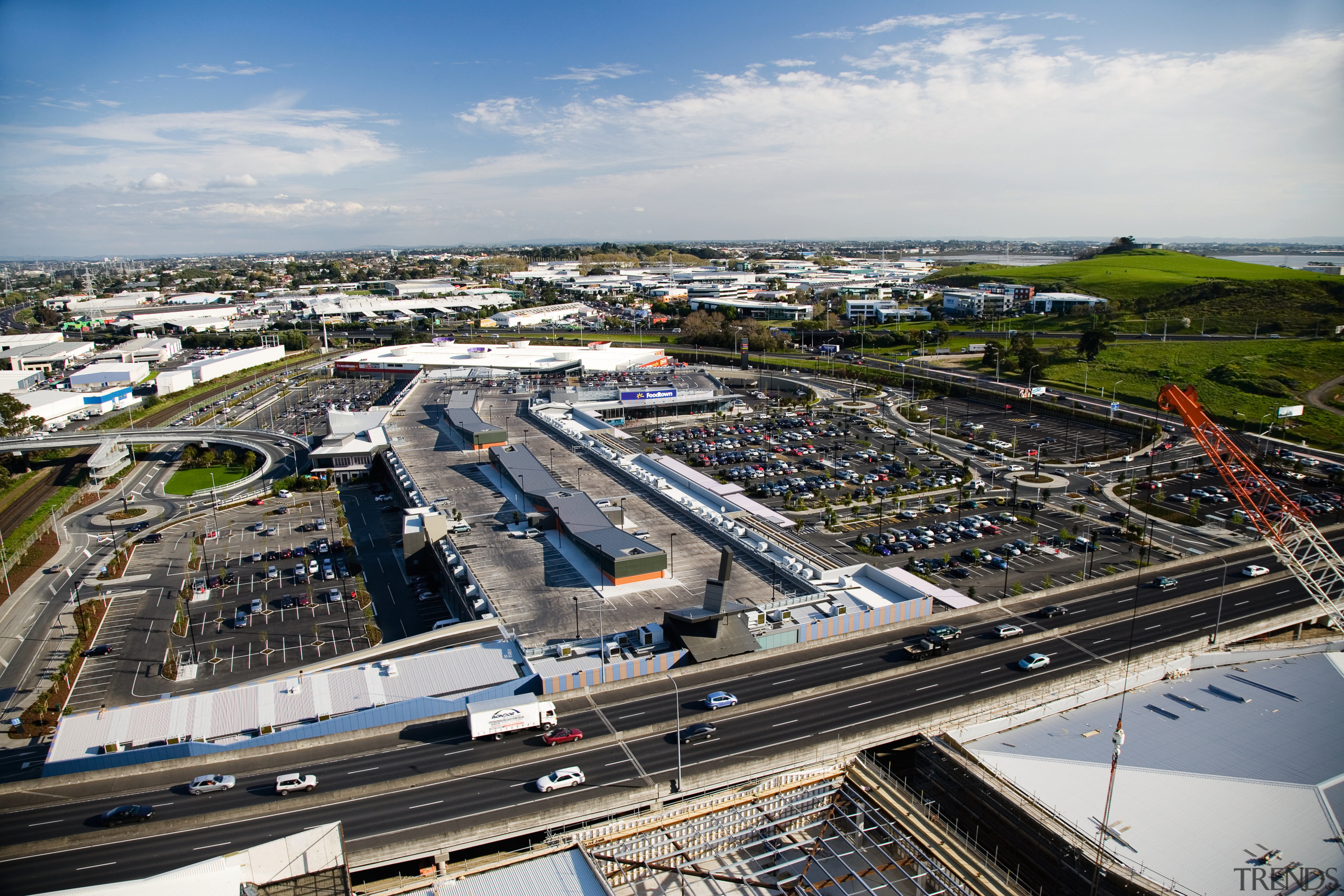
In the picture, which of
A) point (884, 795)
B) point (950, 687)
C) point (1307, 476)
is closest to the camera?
point (884, 795)

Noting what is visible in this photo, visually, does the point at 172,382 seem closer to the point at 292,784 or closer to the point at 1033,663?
the point at 292,784

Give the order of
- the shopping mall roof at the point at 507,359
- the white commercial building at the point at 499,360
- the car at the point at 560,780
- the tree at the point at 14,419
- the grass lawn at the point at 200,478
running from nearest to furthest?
the car at the point at 560,780 → the grass lawn at the point at 200,478 → the tree at the point at 14,419 → the white commercial building at the point at 499,360 → the shopping mall roof at the point at 507,359

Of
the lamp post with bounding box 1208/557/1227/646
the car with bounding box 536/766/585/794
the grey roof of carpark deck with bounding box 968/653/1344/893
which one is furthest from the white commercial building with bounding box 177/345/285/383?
the lamp post with bounding box 1208/557/1227/646

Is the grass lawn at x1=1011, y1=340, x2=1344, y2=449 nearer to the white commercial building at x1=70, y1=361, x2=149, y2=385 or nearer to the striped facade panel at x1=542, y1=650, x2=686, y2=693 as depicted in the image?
the striped facade panel at x1=542, y1=650, x2=686, y2=693

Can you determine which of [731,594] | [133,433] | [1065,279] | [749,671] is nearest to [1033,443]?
[731,594]

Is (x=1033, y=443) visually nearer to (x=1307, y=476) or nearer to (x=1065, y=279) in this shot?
(x=1307, y=476)

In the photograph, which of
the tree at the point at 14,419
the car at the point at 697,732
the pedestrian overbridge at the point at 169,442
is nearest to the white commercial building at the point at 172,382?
the tree at the point at 14,419

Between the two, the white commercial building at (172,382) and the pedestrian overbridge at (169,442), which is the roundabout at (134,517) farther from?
the white commercial building at (172,382)
